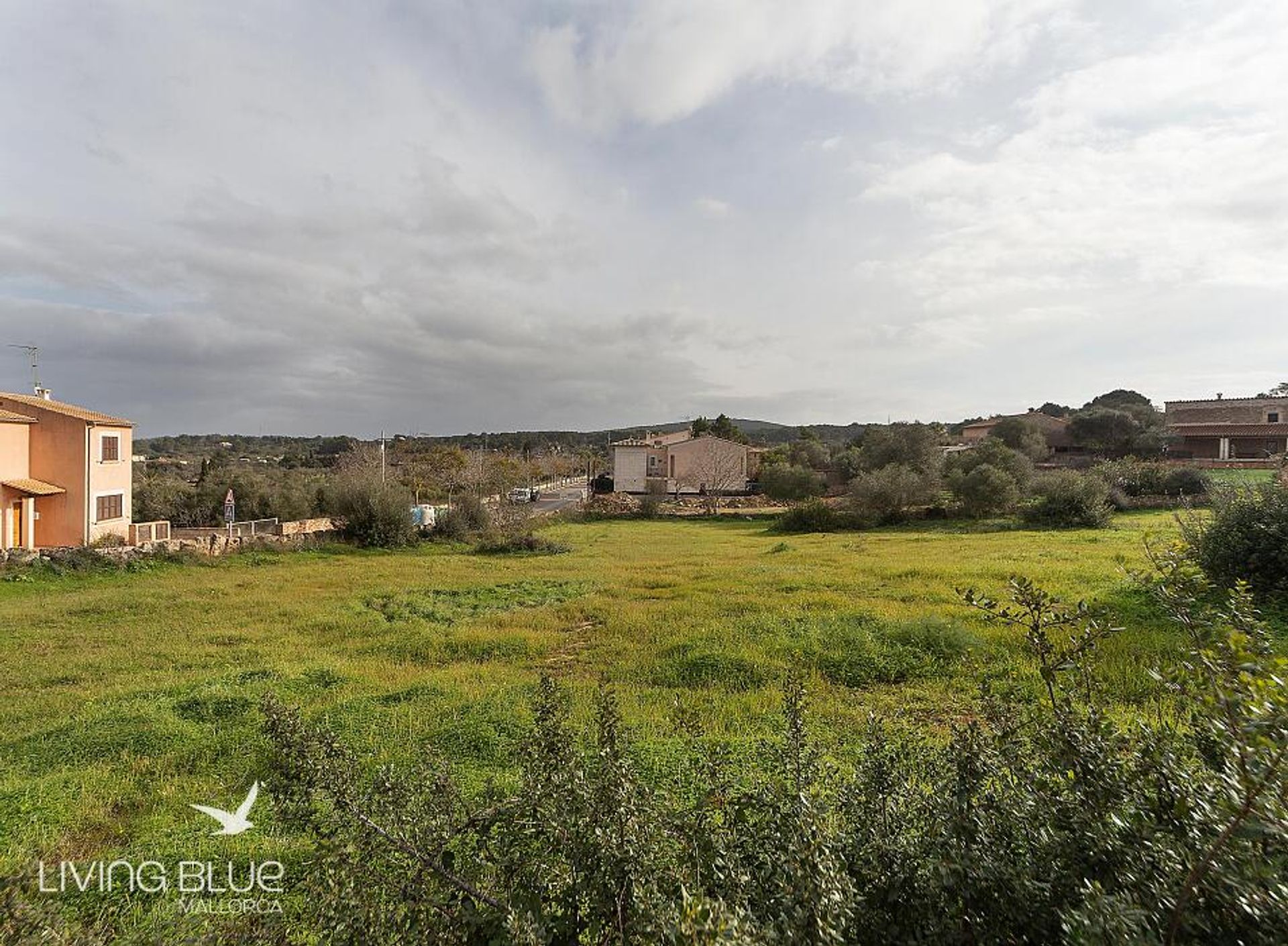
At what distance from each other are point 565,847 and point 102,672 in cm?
937

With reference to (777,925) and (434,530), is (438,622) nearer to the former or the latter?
(777,925)

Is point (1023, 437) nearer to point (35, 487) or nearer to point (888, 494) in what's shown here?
point (888, 494)

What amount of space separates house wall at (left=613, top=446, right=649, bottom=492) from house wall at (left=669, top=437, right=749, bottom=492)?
11.6ft

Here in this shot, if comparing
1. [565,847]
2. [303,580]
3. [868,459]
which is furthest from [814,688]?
[868,459]

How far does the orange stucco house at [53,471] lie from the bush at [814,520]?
27.2 metres

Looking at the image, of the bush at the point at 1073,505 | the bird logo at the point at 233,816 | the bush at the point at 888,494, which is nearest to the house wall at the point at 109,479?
→ the bird logo at the point at 233,816

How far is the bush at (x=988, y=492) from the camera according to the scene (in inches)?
1049

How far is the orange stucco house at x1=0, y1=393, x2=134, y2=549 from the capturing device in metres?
19.4

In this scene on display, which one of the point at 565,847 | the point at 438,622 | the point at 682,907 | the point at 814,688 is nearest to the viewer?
the point at 682,907

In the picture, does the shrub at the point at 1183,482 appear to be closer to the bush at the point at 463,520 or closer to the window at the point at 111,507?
the bush at the point at 463,520

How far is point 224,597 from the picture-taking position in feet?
42.8

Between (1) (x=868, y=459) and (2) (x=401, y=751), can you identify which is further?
(1) (x=868, y=459)

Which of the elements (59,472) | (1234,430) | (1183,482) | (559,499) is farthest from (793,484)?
(59,472)

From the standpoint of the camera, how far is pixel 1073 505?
2153cm
